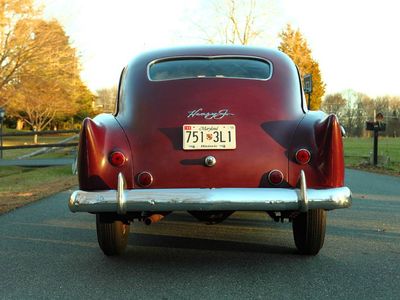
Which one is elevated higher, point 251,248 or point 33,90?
point 33,90

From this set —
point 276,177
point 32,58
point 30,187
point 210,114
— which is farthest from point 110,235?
point 32,58

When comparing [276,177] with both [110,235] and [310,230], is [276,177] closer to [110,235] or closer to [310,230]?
[310,230]

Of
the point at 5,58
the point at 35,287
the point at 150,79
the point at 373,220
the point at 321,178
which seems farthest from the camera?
the point at 5,58

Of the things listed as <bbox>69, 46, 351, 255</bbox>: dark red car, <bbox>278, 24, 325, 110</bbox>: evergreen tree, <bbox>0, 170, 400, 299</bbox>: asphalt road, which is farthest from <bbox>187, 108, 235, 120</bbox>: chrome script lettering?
<bbox>278, 24, 325, 110</bbox>: evergreen tree

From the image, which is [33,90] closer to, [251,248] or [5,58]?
[5,58]

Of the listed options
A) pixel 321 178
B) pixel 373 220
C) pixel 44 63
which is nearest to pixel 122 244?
pixel 321 178

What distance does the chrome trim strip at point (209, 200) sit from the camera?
368cm

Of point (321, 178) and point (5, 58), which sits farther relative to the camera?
point (5, 58)

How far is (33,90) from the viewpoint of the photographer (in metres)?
30.6

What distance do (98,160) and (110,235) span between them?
0.76 m

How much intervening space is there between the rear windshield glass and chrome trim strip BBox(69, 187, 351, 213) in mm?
1175

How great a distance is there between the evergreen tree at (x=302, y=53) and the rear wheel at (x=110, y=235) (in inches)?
1643

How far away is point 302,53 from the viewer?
50562mm

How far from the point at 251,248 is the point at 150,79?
186 cm
